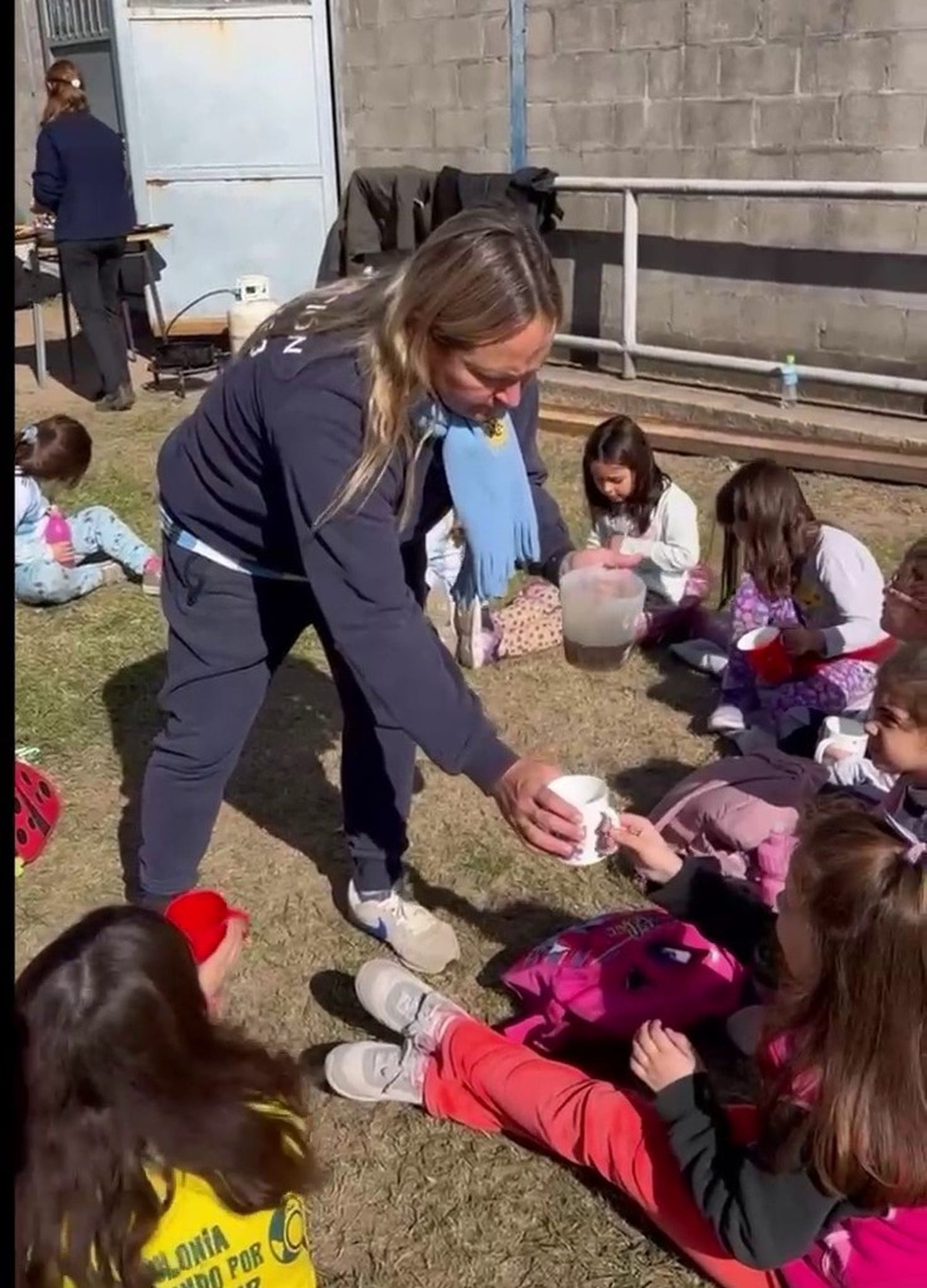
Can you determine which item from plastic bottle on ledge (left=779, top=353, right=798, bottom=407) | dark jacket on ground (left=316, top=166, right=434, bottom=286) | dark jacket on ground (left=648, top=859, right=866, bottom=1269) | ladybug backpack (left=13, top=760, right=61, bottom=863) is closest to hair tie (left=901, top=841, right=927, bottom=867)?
dark jacket on ground (left=648, top=859, right=866, bottom=1269)

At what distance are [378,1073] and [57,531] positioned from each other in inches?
124

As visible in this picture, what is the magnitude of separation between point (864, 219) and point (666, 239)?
119 cm

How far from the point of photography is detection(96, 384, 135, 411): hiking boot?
8.03 metres

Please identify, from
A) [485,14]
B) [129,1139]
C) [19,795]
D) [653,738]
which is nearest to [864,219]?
[485,14]

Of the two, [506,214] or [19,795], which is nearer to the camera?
[506,214]

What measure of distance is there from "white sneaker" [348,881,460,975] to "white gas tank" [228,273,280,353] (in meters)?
5.86

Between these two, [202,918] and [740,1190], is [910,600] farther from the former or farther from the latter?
[202,918]

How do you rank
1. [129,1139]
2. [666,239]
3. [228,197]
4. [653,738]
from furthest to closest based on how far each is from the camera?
[228,197]
[666,239]
[653,738]
[129,1139]

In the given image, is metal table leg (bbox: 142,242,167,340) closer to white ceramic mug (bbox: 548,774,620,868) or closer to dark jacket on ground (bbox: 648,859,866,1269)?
white ceramic mug (bbox: 548,774,620,868)

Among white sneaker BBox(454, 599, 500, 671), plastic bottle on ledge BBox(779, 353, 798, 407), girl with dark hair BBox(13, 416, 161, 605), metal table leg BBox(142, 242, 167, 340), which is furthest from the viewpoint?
metal table leg BBox(142, 242, 167, 340)

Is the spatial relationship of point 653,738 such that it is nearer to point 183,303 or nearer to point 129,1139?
point 129,1139

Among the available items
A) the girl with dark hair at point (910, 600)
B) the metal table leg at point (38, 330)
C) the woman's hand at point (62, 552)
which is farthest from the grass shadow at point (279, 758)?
the metal table leg at point (38, 330)

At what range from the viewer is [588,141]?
7.63 meters

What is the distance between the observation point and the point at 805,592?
374 centimetres
